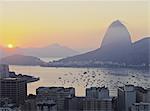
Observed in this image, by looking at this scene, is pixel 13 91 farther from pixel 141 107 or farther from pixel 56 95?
pixel 141 107

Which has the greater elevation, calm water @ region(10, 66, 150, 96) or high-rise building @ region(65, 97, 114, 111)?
calm water @ region(10, 66, 150, 96)

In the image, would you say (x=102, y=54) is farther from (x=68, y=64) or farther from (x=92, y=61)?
(x=68, y=64)

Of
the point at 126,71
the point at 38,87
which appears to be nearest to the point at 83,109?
the point at 126,71

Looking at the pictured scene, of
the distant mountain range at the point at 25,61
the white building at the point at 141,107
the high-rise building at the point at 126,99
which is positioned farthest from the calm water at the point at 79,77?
the white building at the point at 141,107

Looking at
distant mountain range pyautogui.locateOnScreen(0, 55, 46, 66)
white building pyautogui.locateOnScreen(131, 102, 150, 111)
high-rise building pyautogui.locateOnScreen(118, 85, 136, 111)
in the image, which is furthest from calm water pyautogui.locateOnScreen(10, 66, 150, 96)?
white building pyautogui.locateOnScreen(131, 102, 150, 111)

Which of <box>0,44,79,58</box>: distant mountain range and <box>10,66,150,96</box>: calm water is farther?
<box>10,66,150,96</box>: calm water

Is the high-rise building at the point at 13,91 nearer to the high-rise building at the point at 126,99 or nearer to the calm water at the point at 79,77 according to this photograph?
the calm water at the point at 79,77

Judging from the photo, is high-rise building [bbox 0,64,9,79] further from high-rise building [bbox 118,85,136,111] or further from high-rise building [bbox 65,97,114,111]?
high-rise building [bbox 118,85,136,111]
